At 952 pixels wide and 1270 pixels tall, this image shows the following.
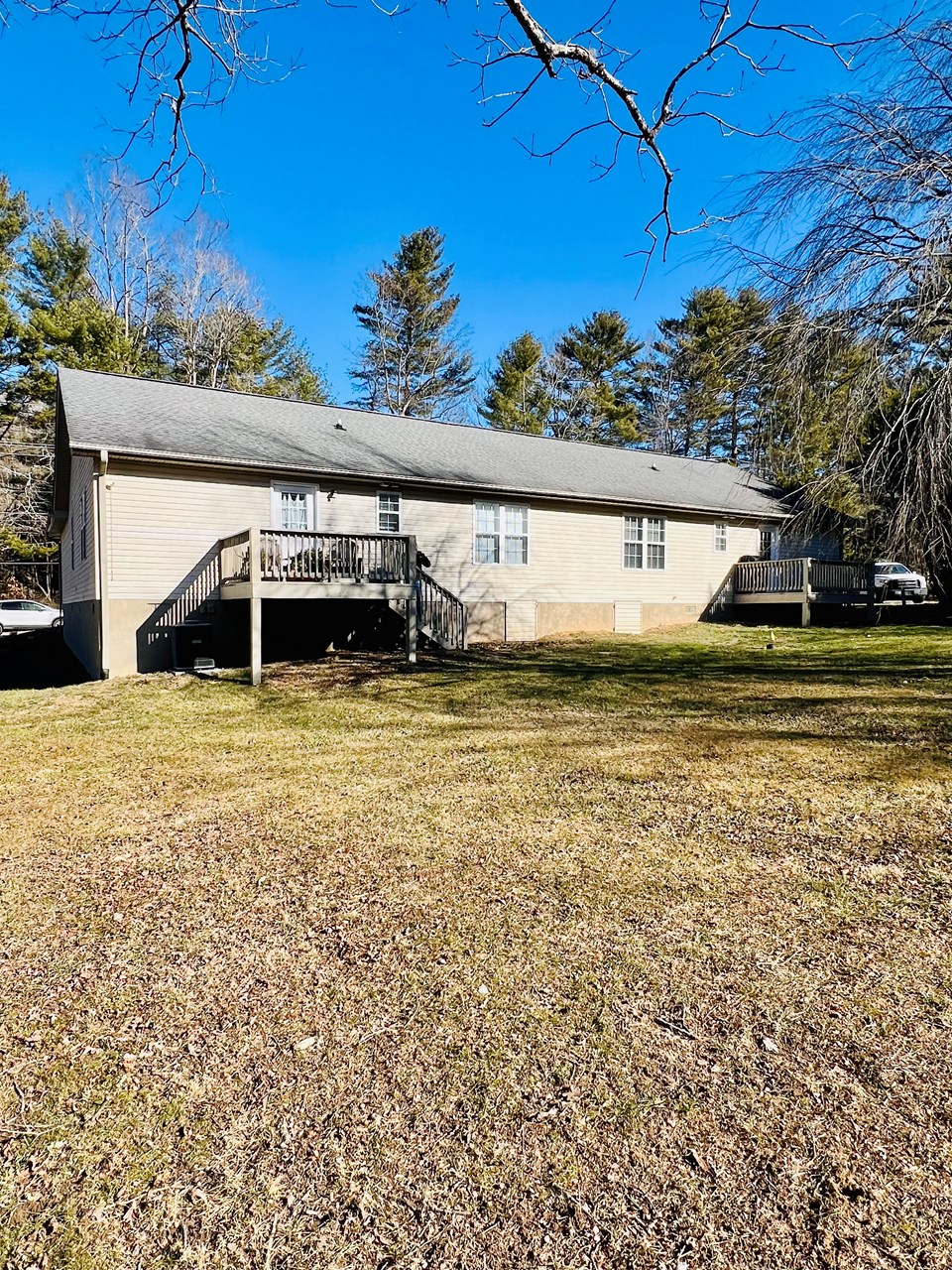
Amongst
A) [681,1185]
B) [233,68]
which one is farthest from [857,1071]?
[233,68]

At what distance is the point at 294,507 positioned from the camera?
44.5 ft

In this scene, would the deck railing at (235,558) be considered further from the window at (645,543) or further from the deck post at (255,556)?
the window at (645,543)

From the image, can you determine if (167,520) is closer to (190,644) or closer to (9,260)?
(190,644)

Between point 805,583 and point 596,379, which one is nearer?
point 805,583

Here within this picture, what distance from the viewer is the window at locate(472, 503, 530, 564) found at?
15.9 metres

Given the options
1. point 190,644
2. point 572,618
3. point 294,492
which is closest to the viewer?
point 190,644

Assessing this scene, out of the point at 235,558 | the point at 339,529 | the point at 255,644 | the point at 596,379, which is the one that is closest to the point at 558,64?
the point at 255,644

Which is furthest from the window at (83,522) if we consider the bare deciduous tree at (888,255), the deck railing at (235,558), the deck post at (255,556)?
the bare deciduous tree at (888,255)

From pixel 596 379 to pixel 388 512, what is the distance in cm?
2497

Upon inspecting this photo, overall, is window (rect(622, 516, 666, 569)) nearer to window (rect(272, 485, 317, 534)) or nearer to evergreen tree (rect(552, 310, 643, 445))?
window (rect(272, 485, 317, 534))

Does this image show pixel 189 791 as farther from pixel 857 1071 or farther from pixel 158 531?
pixel 158 531

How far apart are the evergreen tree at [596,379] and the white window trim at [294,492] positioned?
23756 mm

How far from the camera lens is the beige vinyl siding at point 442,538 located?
1204 centimetres

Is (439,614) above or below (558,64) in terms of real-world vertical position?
below
